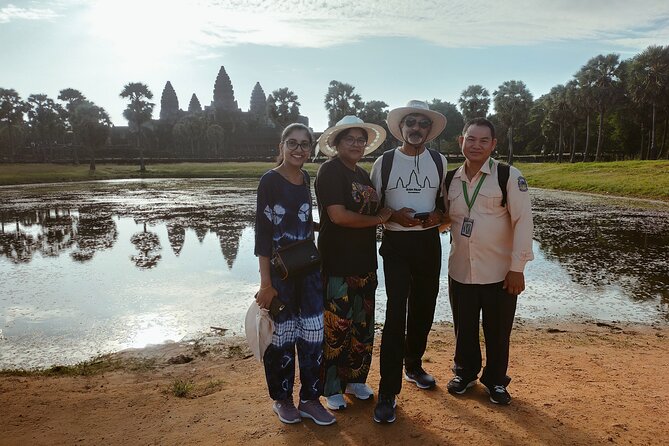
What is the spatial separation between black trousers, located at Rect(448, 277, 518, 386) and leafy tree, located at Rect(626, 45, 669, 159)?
4062cm

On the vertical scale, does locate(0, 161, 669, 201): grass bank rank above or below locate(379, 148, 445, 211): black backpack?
below

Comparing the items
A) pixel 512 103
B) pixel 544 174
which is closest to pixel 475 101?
pixel 512 103

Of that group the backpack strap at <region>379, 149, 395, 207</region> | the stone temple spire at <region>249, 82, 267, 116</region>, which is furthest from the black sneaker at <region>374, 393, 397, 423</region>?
the stone temple spire at <region>249, 82, 267, 116</region>

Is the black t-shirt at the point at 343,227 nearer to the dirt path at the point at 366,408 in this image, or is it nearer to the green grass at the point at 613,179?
the dirt path at the point at 366,408

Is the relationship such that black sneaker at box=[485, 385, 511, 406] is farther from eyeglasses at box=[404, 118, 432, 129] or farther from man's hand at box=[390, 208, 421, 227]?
eyeglasses at box=[404, 118, 432, 129]

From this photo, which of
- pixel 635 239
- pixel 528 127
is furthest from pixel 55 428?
pixel 528 127

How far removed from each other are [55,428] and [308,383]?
1.60 m

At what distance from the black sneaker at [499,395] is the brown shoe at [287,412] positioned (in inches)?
48.6

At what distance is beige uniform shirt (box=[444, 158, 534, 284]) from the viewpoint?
9.89 feet

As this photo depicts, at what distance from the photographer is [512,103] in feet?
158

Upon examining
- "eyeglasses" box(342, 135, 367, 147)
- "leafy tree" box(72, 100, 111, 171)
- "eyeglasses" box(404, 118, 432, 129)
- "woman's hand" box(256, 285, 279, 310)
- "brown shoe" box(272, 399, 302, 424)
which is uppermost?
"leafy tree" box(72, 100, 111, 171)

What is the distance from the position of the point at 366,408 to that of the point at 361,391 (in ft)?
0.43

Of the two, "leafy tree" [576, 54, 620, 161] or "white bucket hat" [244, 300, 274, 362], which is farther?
"leafy tree" [576, 54, 620, 161]

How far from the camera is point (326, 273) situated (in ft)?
9.95
